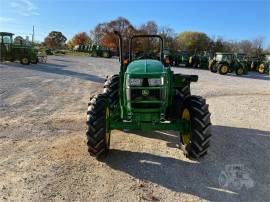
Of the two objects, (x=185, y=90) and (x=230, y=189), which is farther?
→ (x=185, y=90)

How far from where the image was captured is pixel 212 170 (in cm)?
527

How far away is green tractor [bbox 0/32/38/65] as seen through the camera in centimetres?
2734

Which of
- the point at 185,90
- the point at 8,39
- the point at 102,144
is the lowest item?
the point at 102,144

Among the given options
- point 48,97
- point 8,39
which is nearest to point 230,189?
point 48,97

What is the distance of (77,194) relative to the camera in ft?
14.1

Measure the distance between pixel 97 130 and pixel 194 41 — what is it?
A: 78.7 metres

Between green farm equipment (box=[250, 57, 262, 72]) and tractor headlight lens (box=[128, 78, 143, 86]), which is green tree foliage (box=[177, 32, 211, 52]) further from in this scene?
tractor headlight lens (box=[128, 78, 143, 86])

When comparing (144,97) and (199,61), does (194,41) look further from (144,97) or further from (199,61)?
(144,97)

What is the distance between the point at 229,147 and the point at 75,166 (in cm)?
302

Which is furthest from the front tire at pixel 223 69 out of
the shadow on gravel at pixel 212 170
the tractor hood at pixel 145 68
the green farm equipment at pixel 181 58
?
the tractor hood at pixel 145 68

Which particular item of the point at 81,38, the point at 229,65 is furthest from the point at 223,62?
the point at 81,38

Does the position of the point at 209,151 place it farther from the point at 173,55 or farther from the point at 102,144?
the point at 173,55

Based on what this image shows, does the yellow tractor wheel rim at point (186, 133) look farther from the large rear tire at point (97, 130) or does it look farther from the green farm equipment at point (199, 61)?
the green farm equipment at point (199, 61)

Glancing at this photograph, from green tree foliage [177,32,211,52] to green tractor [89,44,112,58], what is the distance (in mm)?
27845
